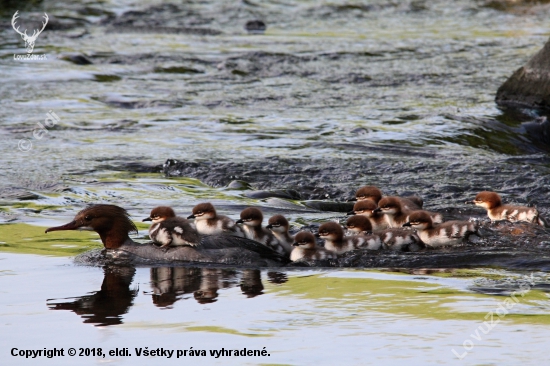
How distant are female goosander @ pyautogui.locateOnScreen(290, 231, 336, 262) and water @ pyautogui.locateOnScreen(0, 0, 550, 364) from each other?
246 millimetres

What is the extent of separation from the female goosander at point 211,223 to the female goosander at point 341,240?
648 millimetres

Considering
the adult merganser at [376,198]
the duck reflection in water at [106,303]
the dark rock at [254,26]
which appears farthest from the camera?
the dark rock at [254,26]

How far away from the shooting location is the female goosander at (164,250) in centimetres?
689

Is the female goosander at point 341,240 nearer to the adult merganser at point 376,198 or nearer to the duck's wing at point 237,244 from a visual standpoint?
the duck's wing at point 237,244

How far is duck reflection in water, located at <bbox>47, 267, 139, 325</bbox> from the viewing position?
5551mm

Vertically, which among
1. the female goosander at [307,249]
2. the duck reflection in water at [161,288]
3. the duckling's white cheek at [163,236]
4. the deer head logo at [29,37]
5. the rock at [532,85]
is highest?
the deer head logo at [29,37]

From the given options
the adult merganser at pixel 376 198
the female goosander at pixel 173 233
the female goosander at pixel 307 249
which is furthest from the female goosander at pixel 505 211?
the female goosander at pixel 173 233

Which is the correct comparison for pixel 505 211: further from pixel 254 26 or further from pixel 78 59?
pixel 254 26

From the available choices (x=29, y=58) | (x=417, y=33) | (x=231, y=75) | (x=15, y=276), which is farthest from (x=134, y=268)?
(x=417, y=33)

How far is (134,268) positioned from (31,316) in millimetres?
1314

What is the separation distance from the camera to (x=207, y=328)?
5.33m

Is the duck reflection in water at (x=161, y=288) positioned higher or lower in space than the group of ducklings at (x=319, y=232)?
lower

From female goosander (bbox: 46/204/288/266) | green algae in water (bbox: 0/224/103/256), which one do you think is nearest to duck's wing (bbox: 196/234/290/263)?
female goosander (bbox: 46/204/288/266)

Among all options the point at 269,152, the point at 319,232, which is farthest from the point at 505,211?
the point at 269,152
